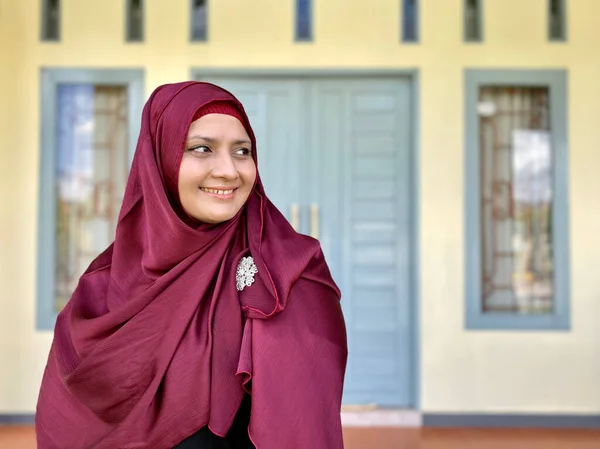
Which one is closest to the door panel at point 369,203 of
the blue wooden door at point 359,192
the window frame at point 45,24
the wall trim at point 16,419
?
the blue wooden door at point 359,192

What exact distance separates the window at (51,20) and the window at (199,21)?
0.80 metres

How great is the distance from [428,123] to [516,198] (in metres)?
0.71

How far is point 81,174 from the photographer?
436cm

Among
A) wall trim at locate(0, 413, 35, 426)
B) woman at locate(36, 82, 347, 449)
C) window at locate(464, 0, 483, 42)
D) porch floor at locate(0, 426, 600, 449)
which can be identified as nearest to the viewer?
woman at locate(36, 82, 347, 449)

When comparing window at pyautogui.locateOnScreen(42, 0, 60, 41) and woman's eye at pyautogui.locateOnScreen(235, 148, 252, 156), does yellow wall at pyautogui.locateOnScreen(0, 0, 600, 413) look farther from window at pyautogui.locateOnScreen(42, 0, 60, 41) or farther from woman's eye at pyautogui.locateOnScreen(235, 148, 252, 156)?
woman's eye at pyautogui.locateOnScreen(235, 148, 252, 156)

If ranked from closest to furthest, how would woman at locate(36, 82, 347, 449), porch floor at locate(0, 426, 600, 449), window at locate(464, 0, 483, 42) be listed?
woman at locate(36, 82, 347, 449) → porch floor at locate(0, 426, 600, 449) → window at locate(464, 0, 483, 42)

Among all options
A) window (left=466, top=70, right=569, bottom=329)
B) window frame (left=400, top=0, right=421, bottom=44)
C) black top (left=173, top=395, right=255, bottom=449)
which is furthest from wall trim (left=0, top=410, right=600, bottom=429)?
black top (left=173, top=395, right=255, bottom=449)

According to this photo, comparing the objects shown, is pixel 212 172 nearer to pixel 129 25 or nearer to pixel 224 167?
pixel 224 167

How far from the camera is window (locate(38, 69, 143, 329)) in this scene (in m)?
4.29

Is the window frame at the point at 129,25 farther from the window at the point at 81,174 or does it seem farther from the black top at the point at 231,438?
the black top at the point at 231,438

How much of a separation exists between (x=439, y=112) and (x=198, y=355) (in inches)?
130

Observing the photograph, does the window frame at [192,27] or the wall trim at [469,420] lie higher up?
the window frame at [192,27]

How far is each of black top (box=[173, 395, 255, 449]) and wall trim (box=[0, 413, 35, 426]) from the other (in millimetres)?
3321

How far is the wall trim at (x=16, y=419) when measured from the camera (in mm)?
4191
